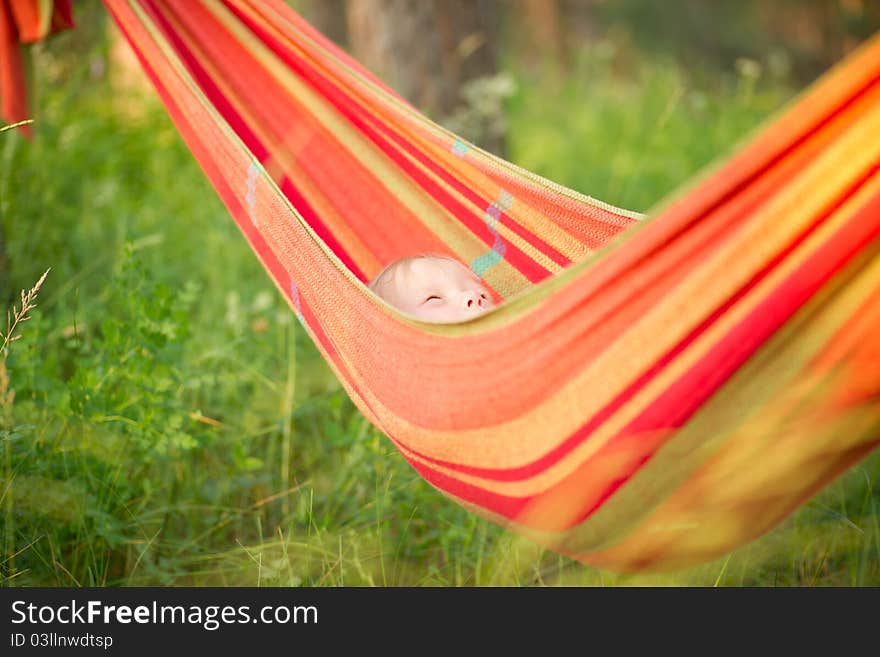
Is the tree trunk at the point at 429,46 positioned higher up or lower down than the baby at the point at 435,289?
higher up

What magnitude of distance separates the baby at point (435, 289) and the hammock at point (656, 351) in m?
0.20

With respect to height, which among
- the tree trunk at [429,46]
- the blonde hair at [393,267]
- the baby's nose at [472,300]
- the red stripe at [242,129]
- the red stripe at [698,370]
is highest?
the tree trunk at [429,46]

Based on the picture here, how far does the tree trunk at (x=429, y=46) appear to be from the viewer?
3.33 metres

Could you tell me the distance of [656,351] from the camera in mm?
1237

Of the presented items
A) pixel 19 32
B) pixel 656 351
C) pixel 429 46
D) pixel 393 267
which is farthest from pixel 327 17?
pixel 656 351

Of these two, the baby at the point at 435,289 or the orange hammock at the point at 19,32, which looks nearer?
the baby at the point at 435,289

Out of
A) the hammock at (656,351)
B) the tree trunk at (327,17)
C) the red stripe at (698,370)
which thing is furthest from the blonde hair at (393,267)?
the tree trunk at (327,17)

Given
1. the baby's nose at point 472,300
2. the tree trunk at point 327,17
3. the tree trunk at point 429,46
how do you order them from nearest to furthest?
the baby's nose at point 472,300, the tree trunk at point 429,46, the tree trunk at point 327,17

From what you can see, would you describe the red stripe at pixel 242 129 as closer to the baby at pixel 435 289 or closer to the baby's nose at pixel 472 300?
the baby at pixel 435 289
